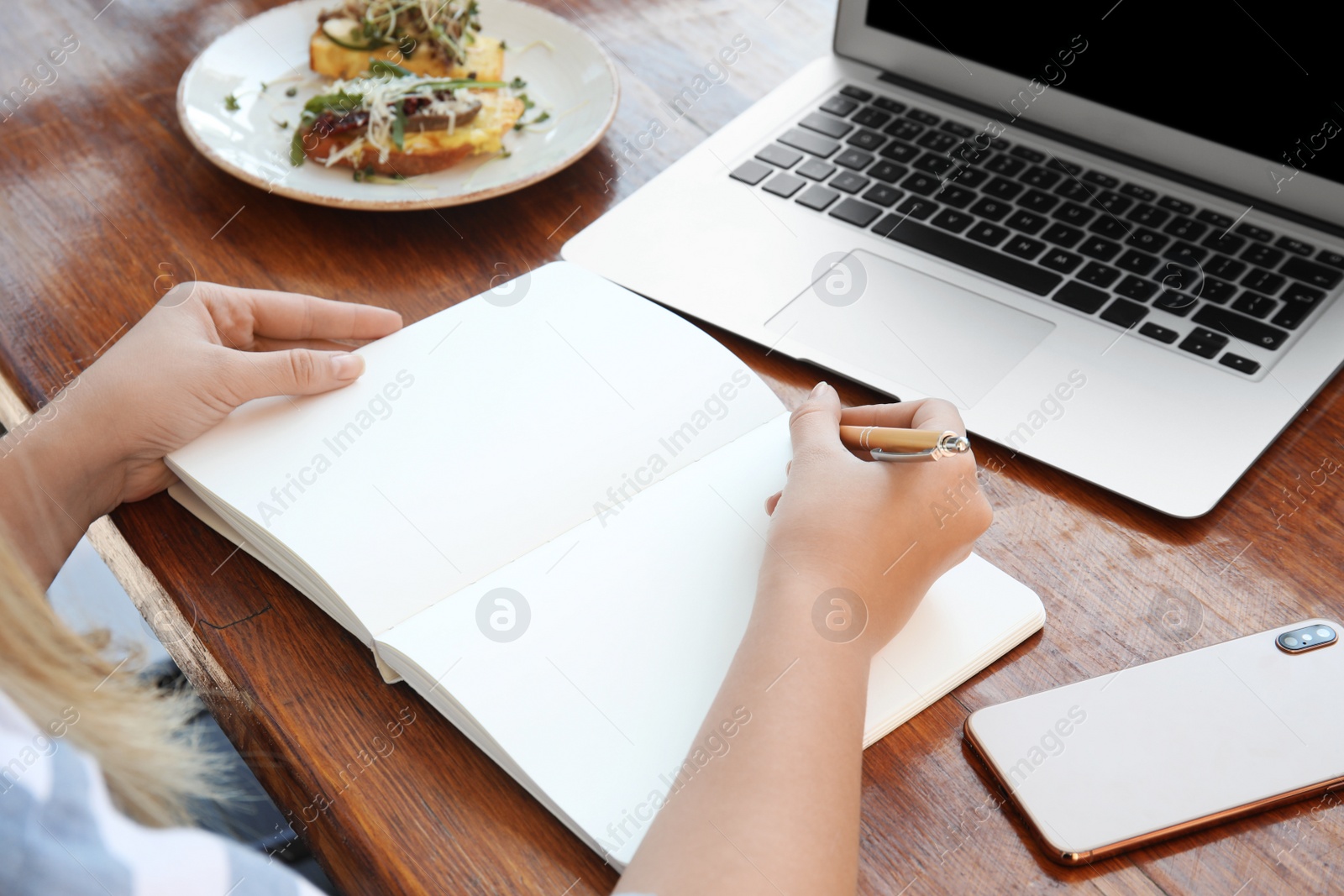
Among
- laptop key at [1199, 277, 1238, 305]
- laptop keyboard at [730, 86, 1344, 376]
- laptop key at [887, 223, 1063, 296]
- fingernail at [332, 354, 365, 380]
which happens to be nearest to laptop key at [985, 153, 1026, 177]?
laptop keyboard at [730, 86, 1344, 376]

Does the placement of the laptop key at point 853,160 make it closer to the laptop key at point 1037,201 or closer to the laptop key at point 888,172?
the laptop key at point 888,172

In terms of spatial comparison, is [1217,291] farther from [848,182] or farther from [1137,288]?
[848,182]

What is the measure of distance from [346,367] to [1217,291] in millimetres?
696

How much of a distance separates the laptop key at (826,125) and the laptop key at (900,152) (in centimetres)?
5

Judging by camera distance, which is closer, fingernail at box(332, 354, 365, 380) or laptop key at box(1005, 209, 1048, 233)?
fingernail at box(332, 354, 365, 380)

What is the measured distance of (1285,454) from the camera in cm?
76

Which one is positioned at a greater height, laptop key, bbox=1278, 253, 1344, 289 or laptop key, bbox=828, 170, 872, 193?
laptop key, bbox=1278, 253, 1344, 289

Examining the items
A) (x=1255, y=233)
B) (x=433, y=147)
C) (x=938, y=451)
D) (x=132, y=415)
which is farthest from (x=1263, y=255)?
(x=132, y=415)

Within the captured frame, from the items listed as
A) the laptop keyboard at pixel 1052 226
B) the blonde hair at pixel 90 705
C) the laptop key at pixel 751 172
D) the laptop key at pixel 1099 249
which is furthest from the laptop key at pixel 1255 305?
the blonde hair at pixel 90 705

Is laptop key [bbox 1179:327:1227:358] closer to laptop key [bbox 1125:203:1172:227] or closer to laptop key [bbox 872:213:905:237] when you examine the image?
laptop key [bbox 1125:203:1172:227]

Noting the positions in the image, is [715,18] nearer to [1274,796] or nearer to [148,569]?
[148,569]

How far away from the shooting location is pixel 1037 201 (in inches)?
36.6

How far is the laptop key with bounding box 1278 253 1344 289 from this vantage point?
84 centimetres

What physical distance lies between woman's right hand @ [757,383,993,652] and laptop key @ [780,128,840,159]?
41 cm
